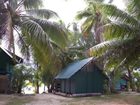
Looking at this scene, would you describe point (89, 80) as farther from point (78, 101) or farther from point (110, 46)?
point (110, 46)

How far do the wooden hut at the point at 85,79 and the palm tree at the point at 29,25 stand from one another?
193 inches

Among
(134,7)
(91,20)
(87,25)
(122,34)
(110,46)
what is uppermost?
(91,20)

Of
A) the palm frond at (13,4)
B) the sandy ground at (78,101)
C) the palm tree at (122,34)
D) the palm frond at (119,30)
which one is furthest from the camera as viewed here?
the palm frond at (13,4)

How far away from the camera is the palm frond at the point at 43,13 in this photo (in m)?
19.3

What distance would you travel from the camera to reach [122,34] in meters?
16.7

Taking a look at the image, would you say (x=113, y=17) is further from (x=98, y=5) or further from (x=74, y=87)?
(x=74, y=87)

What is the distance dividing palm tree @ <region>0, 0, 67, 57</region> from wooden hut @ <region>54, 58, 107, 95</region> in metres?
4.91

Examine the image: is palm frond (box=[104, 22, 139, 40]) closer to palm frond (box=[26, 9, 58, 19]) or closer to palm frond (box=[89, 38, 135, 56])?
palm frond (box=[89, 38, 135, 56])

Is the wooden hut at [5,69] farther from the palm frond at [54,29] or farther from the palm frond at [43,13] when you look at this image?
the palm frond at [54,29]

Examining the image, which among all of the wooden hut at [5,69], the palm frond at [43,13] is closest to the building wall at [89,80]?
the palm frond at [43,13]

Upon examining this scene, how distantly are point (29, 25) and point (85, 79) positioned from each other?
28.9 feet

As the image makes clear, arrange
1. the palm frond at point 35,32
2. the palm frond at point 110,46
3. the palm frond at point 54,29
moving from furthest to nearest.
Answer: the palm frond at point 54,29, the palm frond at point 110,46, the palm frond at point 35,32

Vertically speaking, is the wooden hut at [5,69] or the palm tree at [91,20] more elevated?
the palm tree at [91,20]

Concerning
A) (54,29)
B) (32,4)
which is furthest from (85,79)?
(32,4)
